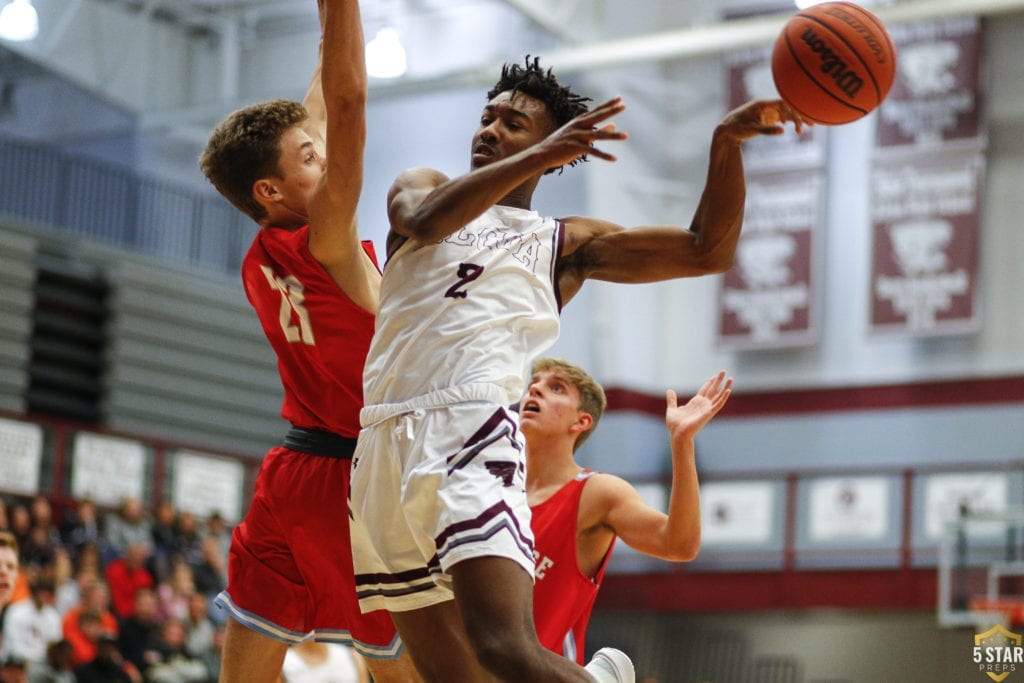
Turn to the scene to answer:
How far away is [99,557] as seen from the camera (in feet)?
46.0

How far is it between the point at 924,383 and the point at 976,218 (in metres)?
2.19

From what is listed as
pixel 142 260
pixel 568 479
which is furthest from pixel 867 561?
pixel 568 479

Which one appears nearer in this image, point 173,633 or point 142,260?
point 173,633

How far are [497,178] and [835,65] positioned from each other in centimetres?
108

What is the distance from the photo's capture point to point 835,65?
13.2 feet

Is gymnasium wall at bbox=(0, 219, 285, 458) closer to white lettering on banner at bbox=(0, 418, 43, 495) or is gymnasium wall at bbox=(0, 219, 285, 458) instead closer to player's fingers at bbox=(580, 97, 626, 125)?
white lettering on banner at bbox=(0, 418, 43, 495)

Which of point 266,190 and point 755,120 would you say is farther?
point 266,190

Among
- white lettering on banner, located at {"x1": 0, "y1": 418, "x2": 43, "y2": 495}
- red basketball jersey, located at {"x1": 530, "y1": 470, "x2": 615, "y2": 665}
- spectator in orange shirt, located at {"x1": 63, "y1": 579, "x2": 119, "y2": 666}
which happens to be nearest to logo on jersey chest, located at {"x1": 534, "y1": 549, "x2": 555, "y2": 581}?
red basketball jersey, located at {"x1": 530, "y1": 470, "x2": 615, "y2": 665}

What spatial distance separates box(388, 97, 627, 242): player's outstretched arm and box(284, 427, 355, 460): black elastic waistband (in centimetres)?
91

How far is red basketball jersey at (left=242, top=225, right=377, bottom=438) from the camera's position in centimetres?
436

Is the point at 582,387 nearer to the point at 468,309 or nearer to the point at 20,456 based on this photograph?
the point at 468,309

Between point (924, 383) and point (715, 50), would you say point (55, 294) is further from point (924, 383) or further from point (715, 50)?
point (924, 383)

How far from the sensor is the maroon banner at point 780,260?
19.2m

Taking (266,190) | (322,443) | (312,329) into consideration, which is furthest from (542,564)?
(266,190)
